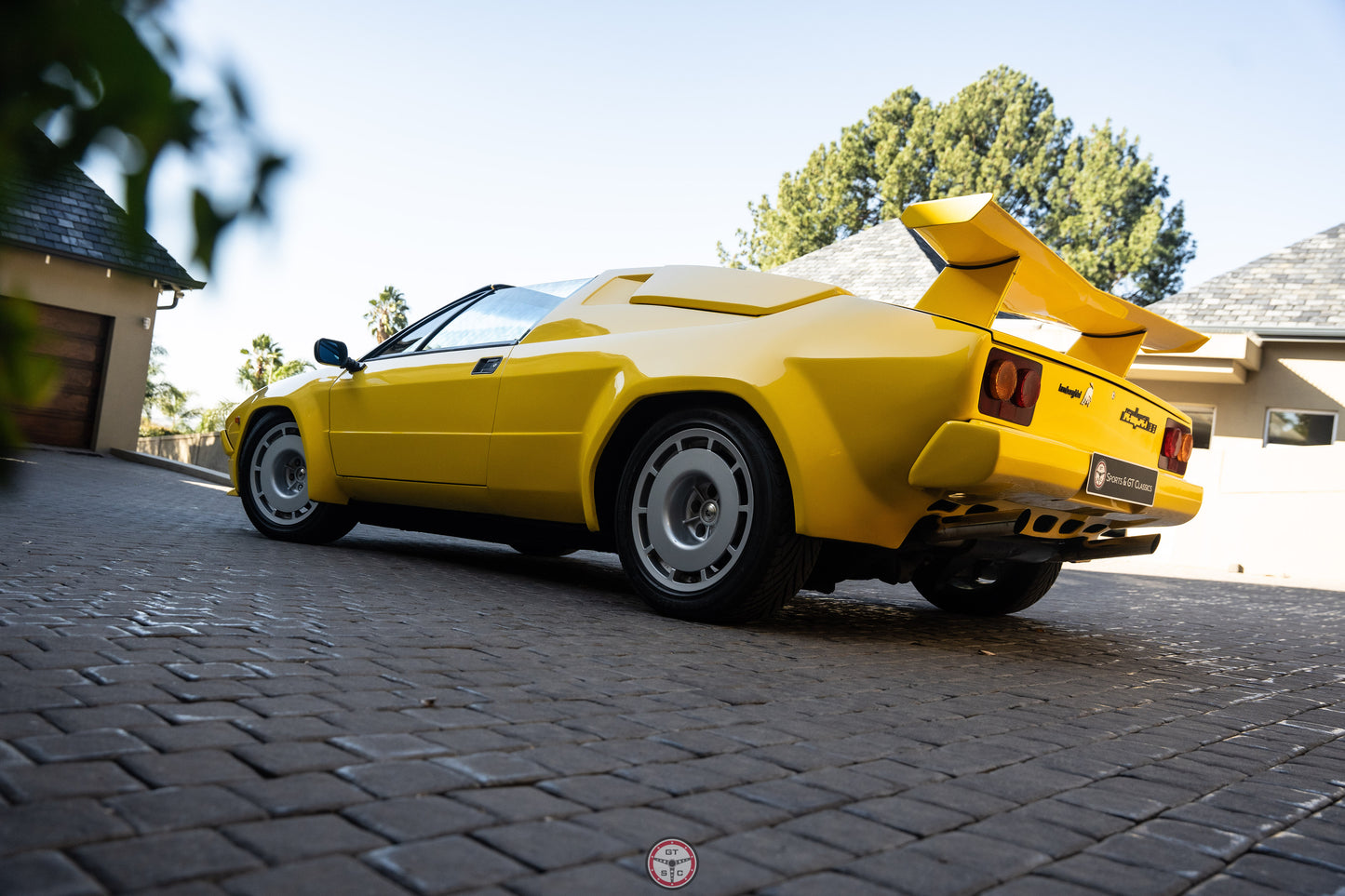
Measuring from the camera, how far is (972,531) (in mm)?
3912

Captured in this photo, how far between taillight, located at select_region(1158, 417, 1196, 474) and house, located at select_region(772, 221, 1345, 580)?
33.3 feet

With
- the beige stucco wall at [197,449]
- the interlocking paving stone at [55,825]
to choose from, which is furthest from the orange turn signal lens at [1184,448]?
the beige stucco wall at [197,449]

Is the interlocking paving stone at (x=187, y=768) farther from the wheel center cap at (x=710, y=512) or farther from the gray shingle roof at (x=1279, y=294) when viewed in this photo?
the gray shingle roof at (x=1279, y=294)

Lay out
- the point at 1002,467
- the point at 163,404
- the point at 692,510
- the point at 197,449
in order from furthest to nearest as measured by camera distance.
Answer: the point at 163,404, the point at 197,449, the point at 692,510, the point at 1002,467

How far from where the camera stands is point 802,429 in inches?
149

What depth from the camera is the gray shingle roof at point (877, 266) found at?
1956 cm

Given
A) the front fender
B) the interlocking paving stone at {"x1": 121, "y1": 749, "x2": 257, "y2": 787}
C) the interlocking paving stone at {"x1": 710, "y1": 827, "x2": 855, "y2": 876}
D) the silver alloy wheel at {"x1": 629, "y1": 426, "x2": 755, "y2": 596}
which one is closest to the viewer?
the interlocking paving stone at {"x1": 710, "y1": 827, "x2": 855, "y2": 876}

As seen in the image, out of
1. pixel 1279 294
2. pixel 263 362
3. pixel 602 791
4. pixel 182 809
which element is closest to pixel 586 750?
pixel 602 791

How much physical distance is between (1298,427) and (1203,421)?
1316 millimetres

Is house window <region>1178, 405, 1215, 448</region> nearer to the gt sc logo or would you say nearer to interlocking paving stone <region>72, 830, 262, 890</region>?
the gt sc logo

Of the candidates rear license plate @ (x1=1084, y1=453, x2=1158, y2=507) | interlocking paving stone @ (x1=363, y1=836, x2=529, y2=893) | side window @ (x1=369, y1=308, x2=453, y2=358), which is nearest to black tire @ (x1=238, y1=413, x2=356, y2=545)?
side window @ (x1=369, y1=308, x2=453, y2=358)

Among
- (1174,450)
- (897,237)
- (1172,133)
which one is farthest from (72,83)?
(1172,133)

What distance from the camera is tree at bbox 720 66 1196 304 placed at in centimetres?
4009

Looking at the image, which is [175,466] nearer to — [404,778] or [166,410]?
[404,778]
